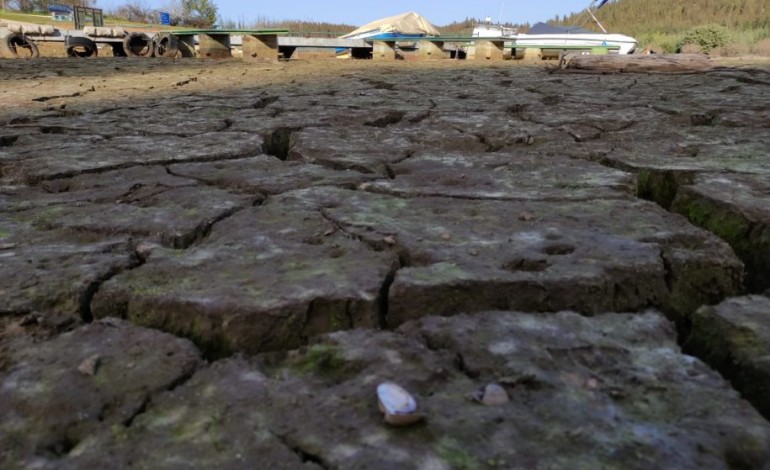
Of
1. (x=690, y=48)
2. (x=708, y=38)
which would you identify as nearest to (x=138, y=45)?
(x=690, y=48)

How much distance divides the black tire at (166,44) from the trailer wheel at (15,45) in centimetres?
182

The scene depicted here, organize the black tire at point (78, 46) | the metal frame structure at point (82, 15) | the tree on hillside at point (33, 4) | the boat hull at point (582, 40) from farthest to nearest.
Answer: the tree on hillside at point (33, 4), the metal frame structure at point (82, 15), the boat hull at point (582, 40), the black tire at point (78, 46)

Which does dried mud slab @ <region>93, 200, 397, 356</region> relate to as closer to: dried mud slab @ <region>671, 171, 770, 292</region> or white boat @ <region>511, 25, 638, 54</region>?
dried mud slab @ <region>671, 171, 770, 292</region>

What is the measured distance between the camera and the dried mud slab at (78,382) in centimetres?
73

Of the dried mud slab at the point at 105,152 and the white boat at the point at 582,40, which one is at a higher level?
the white boat at the point at 582,40

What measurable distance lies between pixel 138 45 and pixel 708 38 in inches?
506

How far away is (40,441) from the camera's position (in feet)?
2.37

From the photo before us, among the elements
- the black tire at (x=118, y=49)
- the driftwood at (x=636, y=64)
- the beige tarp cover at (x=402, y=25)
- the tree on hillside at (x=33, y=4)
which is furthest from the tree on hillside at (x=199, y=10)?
the driftwood at (x=636, y=64)

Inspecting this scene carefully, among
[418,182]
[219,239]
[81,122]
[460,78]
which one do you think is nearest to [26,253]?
[219,239]

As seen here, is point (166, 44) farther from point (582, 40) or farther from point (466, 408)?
point (466, 408)

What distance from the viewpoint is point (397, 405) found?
2.43ft

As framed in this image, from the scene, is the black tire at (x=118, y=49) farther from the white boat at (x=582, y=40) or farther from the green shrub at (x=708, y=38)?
the green shrub at (x=708, y=38)

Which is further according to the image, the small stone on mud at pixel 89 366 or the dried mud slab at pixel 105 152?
the dried mud slab at pixel 105 152

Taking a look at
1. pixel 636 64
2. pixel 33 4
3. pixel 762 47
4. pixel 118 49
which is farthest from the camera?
pixel 33 4
